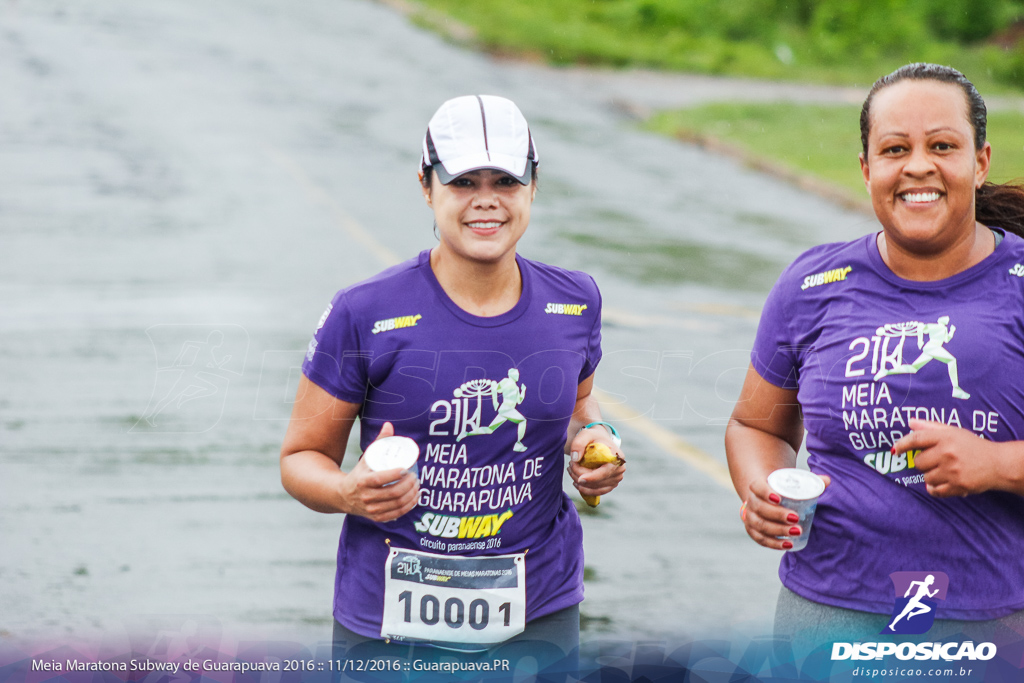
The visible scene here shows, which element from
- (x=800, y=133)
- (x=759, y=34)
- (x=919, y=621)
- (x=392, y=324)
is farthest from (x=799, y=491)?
(x=759, y=34)

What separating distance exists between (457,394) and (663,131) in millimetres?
20374

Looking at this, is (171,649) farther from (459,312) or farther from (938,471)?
(938,471)

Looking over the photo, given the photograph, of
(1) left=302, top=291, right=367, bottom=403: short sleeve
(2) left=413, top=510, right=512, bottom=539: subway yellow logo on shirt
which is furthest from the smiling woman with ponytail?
(1) left=302, top=291, right=367, bottom=403: short sleeve

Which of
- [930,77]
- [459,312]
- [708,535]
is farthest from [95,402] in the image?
[930,77]

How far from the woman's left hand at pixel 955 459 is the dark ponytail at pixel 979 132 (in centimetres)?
75

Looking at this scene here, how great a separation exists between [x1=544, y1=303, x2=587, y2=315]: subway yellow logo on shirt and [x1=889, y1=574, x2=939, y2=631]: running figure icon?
1.12 metres

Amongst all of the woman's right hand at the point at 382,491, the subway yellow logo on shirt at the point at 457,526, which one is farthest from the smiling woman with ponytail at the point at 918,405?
the woman's right hand at the point at 382,491

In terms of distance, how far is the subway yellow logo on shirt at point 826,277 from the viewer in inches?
127

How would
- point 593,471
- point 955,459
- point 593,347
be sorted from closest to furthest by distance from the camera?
point 955,459
point 593,471
point 593,347

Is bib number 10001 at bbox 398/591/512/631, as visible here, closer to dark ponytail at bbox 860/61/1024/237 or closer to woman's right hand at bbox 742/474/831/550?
woman's right hand at bbox 742/474/831/550

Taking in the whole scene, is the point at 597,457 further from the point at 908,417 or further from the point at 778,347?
the point at 908,417

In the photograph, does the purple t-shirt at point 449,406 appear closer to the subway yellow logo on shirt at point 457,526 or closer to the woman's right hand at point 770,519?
the subway yellow logo on shirt at point 457,526

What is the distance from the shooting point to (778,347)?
130 inches

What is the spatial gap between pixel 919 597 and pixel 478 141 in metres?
1.58
